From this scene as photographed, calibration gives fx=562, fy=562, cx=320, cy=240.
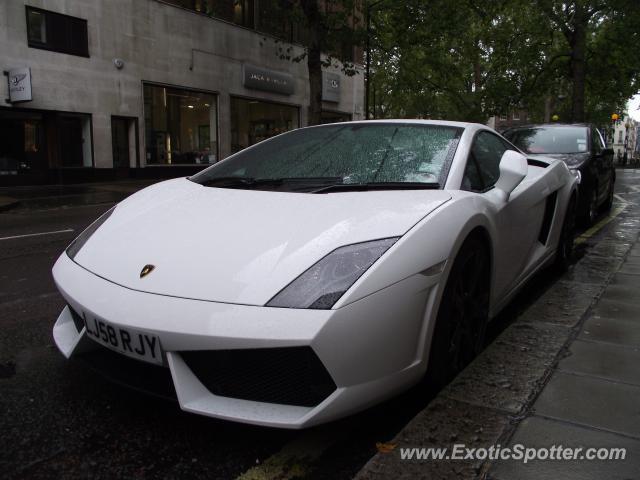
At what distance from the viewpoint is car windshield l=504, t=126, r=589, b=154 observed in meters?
7.63

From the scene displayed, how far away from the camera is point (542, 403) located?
2176 mm

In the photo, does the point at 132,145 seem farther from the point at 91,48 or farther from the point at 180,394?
the point at 180,394

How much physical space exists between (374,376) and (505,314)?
7.10ft

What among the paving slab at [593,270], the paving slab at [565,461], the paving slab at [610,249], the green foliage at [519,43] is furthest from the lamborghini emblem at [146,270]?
the green foliage at [519,43]

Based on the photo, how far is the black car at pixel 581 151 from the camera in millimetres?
7035

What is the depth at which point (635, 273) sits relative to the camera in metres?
4.50

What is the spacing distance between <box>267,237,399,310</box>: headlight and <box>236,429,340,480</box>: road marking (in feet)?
1.82

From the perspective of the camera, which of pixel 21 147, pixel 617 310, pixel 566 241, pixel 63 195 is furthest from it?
pixel 21 147

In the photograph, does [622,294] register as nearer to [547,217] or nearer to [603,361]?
[547,217]

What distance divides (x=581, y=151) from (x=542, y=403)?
6.13m

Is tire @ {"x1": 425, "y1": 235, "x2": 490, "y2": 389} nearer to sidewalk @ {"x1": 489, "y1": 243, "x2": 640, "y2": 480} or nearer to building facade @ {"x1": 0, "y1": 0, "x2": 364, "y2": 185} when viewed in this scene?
sidewalk @ {"x1": 489, "y1": 243, "x2": 640, "y2": 480}

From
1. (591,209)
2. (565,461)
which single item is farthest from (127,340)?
(591,209)

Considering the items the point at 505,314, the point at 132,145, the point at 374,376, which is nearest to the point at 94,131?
the point at 132,145

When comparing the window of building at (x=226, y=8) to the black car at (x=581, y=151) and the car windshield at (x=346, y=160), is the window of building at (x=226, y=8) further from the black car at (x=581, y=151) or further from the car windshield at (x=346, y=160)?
the car windshield at (x=346, y=160)
